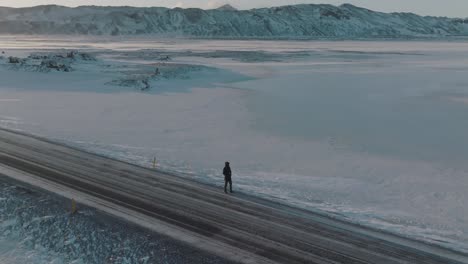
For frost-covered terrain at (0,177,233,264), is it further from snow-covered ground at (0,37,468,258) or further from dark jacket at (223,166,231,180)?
snow-covered ground at (0,37,468,258)

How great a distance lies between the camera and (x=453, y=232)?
1486cm

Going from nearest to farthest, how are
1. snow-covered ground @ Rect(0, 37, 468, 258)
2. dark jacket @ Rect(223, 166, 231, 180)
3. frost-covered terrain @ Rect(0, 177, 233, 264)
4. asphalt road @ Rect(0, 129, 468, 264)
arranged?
frost-covered terrain @ Rect(0, 177, 233, 264) → asphalt road @ Rect(0, 129, 468, 264) → dark jacket @ Rect(223, 166, 231, 180) → snow-covered ground @ Rect(0, 37, 468, 258)

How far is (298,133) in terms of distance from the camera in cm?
2903

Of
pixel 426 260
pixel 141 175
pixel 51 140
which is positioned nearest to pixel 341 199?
pixel 426 260

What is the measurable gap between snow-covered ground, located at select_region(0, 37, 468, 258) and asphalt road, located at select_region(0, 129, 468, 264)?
3.56 feet

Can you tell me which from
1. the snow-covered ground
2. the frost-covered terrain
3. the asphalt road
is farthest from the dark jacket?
the frost-covered terrain

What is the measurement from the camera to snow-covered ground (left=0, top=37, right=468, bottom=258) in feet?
59.0

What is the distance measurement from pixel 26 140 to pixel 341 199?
58.3 feet

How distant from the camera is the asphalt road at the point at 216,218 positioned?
1308 cm

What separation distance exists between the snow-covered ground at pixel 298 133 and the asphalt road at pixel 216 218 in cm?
108

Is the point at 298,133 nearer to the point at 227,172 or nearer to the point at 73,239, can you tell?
the point at 227,172

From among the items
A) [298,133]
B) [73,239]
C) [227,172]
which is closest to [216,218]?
[227,172]

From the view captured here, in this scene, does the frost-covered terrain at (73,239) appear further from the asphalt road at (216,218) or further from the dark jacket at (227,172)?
the dark jacket at (227,172)

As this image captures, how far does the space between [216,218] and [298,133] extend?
14.7m
